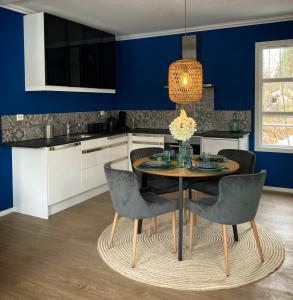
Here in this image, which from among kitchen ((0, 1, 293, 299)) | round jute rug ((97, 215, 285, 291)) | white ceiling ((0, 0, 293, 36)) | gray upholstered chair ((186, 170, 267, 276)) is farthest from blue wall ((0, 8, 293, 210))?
gray upholstered chair ((186, 170, 267, 276))

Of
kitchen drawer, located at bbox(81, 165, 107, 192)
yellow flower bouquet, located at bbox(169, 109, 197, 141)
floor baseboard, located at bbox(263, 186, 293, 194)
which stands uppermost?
yellow flower bouquet, located at bbox(169, 109, 197, 141)

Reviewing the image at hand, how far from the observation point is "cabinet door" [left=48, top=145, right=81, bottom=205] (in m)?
4.01

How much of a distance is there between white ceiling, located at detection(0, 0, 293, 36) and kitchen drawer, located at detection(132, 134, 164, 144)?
171 centimetres

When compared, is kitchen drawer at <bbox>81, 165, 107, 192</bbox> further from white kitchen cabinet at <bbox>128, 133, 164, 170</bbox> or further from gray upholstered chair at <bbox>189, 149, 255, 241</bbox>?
gray upholstered chair at <bbox>189, 149, 255, 241</bbox>

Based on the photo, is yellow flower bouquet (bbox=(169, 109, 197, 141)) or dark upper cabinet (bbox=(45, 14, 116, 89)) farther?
dark upper cabinet (bbox=(45, 14, 116, 89))

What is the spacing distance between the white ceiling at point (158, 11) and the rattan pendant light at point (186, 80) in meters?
1.20

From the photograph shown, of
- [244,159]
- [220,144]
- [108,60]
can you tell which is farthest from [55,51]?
[244,159]

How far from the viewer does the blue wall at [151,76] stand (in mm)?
4133

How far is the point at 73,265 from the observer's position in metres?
2.85

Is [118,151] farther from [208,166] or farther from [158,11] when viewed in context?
[208,166]

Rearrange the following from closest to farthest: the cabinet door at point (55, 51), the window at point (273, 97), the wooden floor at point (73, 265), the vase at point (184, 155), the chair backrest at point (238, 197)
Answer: the wooden floor at point (73, 265), the chair backrest at point (238, 197), the vase at point (184, 155), the cabinet door at point (55, 51), the window at point (273, 97)

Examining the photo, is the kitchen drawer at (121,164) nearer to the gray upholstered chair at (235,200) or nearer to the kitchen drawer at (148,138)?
the kitchen drawer at (148,138)

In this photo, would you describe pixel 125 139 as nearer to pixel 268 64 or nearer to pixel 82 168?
pixel 82 168

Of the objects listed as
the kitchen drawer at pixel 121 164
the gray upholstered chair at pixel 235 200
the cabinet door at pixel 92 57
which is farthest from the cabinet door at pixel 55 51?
the gray upholstered chair at pixel 235 200
